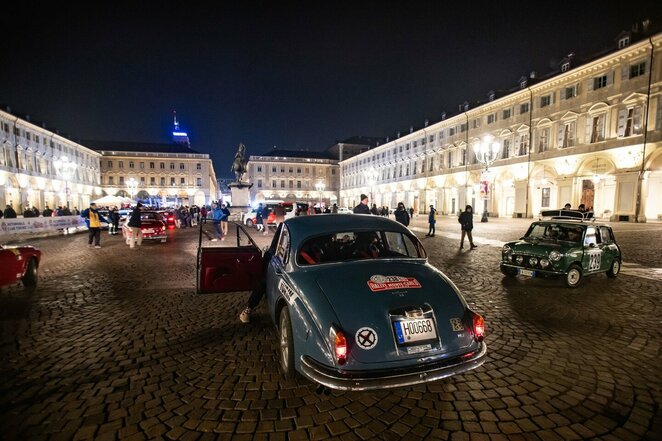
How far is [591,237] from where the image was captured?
7801 millimetres

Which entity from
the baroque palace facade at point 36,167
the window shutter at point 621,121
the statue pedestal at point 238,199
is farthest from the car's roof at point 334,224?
the baroque palace facade at point 36,167

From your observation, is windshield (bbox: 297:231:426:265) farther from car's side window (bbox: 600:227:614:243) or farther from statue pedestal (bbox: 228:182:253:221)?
statue pedestal (bbox: 228:182:253:221)

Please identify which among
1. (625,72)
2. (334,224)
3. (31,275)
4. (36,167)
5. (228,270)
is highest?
(625,72)

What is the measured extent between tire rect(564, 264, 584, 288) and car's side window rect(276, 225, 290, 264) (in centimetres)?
660

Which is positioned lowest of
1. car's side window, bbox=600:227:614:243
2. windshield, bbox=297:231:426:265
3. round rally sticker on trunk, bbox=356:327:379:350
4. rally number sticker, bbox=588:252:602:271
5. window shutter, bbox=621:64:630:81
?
rally number sticker, bbox=588:252:602:271

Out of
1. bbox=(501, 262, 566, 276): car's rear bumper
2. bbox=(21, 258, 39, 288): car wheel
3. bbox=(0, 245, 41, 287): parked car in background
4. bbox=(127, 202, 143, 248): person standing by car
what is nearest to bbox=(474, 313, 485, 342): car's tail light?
bbox=(501, 262, 566, 276): car's rear bumper

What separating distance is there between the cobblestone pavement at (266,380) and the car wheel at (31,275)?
0.75m

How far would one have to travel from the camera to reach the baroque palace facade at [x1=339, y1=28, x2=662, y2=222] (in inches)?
1022

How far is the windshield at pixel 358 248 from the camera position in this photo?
3.84m

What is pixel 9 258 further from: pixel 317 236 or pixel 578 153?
pixel 578 153

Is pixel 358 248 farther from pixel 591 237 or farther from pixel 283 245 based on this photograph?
pixel 591 237

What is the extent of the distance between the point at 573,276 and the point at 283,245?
22.7 feet

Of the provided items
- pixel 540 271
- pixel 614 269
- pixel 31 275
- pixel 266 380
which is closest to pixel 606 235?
pixel 614 269

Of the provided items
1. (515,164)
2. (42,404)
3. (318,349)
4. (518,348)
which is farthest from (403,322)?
(515,164)
